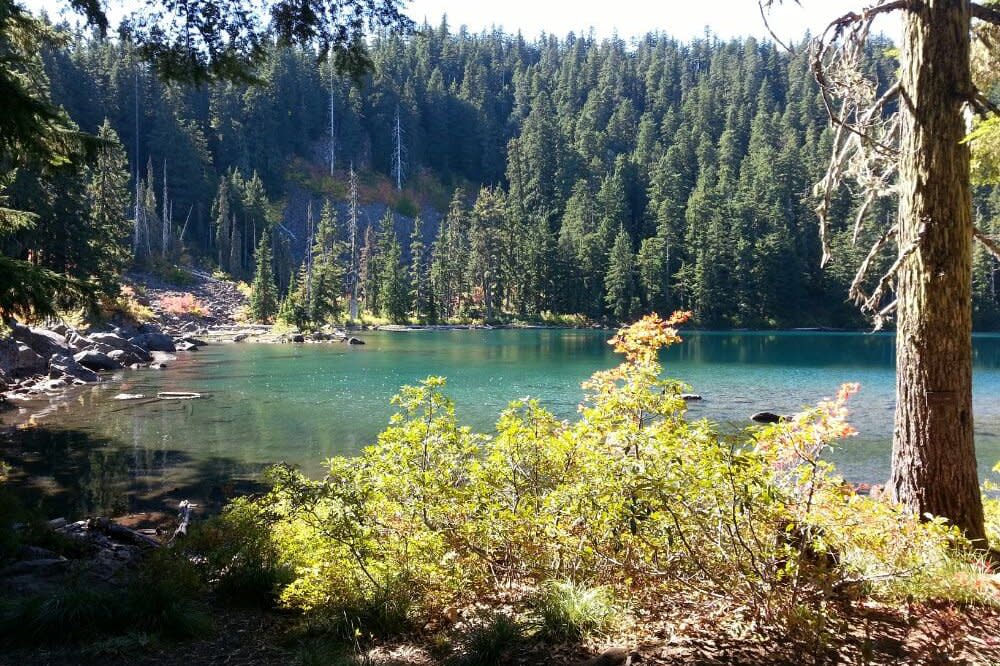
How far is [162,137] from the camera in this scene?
3103 inches

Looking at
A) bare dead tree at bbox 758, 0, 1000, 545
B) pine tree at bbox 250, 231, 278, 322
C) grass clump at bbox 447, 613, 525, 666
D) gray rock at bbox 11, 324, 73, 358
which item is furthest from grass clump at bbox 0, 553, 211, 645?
pine tree at bbox 250, 231, 278, 322

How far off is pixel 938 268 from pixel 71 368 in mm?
27170

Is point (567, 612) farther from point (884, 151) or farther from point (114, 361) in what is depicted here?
point (114, 361)

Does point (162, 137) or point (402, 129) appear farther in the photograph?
point (402, 129)

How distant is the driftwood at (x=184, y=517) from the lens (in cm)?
873

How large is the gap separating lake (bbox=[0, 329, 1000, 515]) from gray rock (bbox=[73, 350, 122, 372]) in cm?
110

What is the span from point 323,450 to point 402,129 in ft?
344

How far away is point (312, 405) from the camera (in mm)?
21375

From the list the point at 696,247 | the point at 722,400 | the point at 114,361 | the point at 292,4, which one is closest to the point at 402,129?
the point at 696,247

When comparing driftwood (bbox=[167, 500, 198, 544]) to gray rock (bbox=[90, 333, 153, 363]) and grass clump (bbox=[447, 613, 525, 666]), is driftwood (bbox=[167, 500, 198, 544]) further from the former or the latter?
gray rock (bbox=[90, 333, 153, 363])

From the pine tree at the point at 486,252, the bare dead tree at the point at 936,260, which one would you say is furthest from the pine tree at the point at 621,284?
the bare dead tree at the point at 936,260

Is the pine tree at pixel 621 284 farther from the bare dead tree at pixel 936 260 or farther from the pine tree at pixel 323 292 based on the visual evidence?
the bare dead tree at pixel 936 260

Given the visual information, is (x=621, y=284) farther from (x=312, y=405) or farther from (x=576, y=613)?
(x=576, y=613)

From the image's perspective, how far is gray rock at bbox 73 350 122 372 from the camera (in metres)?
27.1
